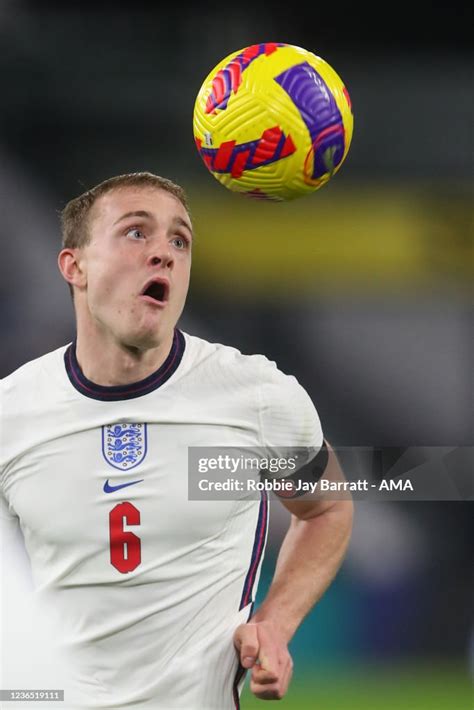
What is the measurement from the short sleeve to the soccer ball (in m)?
0.57

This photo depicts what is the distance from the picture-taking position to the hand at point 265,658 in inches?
94.1

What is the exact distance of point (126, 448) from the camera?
113 inches

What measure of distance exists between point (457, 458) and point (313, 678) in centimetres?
102

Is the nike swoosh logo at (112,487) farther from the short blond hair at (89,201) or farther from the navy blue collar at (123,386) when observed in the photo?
the short blond hair at (89,201)

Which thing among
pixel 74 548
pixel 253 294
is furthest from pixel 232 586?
pixel 253 294

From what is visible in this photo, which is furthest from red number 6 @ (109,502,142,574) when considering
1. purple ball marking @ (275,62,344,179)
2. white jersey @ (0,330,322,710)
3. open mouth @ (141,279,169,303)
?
purple ball marking @ (275,62,344,179)

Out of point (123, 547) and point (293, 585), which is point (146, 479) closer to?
point (123, 547)

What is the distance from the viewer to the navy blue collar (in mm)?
2906

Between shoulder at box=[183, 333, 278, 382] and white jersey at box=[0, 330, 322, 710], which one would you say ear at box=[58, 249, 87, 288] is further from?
shoulder at box=[183, 333, 278, 382]

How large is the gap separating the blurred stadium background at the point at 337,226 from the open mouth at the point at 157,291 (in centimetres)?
90

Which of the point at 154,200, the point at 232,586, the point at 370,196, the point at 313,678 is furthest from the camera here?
the point at 370,196

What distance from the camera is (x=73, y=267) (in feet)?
10.0

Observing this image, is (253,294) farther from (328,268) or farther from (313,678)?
(313,678)

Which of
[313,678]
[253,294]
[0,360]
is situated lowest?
[313,678]
